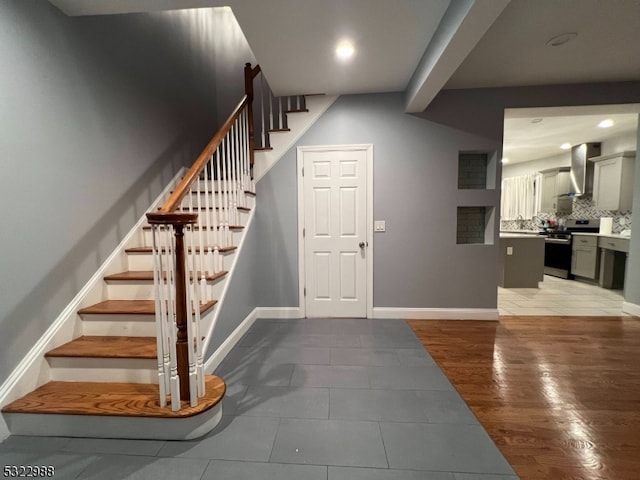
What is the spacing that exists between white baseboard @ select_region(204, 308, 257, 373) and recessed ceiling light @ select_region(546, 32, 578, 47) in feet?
12.2

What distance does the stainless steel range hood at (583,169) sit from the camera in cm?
528

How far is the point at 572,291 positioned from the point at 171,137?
6.28 meters

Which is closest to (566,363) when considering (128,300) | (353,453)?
(353,453)

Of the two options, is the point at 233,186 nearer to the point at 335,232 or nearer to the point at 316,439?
the point at 335,232

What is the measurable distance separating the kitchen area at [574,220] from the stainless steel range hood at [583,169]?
14 mm

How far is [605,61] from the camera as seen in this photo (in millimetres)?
2623

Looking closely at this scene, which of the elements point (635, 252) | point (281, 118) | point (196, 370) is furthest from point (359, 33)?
point (635, 252)

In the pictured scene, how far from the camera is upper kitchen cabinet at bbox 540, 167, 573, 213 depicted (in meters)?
5.71

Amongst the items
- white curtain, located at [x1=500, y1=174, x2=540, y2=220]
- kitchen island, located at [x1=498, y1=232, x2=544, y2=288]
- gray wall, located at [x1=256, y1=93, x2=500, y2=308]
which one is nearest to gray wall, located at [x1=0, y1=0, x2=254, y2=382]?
gray wall, located at [x1=256, y1=93, x2=500, y2=308]

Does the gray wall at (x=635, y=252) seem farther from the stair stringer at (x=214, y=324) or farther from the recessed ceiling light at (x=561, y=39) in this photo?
the stair stringer at (x=214, y=324)

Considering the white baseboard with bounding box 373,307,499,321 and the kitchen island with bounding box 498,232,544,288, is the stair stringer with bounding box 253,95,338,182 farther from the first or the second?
the kitchen island with bounding box 498,232,544,288

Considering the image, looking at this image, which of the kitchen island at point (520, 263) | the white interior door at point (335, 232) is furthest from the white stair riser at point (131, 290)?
the kitchen island at point (520, 263)

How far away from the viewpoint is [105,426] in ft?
5.00

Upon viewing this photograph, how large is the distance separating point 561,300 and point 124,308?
5372 mm
